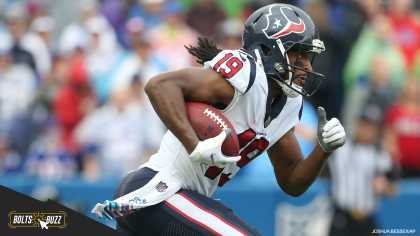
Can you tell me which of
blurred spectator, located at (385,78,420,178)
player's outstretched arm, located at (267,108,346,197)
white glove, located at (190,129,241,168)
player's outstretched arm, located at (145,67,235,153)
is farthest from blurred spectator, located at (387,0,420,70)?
white glove, located at (190,129,241,168)

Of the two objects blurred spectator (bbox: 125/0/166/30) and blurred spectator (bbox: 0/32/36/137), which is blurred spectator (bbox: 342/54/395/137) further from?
blurred spectator (bbox: 0/32/36/137)

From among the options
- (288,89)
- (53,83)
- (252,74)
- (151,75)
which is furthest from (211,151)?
(53,83)

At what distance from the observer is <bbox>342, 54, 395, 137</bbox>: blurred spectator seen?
22.5ft

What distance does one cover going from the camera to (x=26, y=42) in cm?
885

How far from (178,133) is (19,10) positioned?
22.8ft

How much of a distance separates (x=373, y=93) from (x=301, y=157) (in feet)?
11.5

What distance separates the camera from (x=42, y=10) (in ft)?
30.4

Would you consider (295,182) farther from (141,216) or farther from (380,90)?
(380,90)

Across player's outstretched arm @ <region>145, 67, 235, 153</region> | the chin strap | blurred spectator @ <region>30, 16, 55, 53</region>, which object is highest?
blurred spectator @ <region>30, 16, 55, 53</region>

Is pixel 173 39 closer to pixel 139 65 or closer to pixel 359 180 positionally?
pixel 139 65

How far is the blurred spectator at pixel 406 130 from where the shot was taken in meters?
7.13

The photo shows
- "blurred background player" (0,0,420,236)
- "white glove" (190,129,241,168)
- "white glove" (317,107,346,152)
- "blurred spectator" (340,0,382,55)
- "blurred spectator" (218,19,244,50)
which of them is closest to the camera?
"white glove" (190,129,241,168)

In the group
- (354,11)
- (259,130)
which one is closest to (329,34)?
(354,11)

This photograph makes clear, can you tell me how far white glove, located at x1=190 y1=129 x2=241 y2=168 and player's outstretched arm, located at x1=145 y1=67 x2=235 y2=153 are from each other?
0.18 ft
